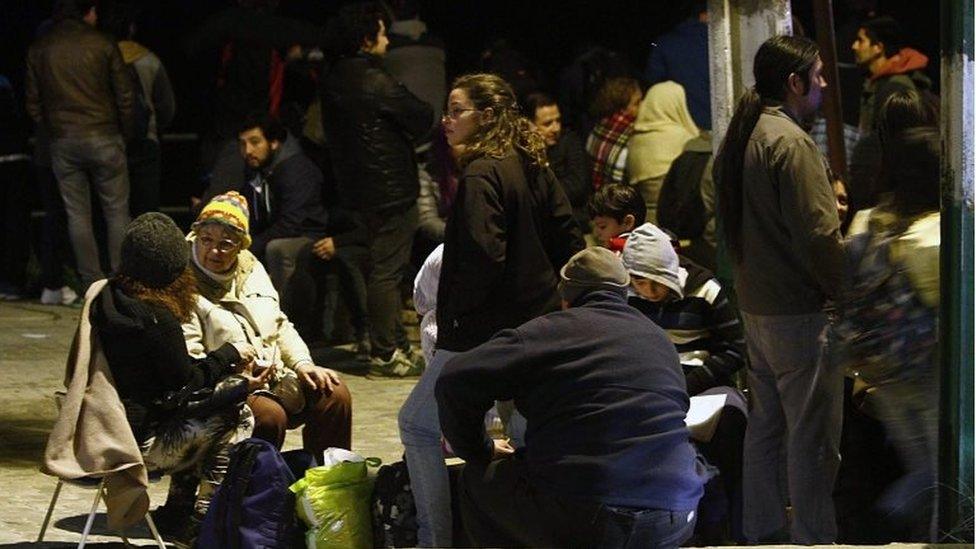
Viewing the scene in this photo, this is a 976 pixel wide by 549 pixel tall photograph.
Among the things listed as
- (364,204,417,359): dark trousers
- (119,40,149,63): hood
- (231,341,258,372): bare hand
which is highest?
(119,40,149,63): hood

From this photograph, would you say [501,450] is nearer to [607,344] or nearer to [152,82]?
[607,344]

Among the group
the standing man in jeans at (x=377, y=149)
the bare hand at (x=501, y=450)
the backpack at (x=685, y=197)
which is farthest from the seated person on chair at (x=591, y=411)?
the standing man in jeans at (x=377, y=149)

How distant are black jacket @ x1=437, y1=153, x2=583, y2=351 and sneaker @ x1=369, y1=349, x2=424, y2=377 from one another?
4.13 metres

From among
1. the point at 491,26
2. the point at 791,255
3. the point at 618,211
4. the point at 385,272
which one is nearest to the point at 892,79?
the point at 385,272

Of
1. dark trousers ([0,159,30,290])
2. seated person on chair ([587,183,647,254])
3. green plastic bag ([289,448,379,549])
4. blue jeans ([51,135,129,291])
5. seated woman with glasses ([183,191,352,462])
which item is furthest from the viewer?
dark trousers ([0,159,30,290])

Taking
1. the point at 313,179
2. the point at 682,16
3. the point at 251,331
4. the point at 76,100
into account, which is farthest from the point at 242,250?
the point at 682,16

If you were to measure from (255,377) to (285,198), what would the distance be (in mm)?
3887

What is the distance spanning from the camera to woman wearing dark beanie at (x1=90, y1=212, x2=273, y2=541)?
23.0ft

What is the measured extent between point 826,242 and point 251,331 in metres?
2.34

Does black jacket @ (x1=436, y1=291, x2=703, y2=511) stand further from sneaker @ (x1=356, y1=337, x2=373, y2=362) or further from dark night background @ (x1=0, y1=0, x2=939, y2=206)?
dark night background @ (x1=0, y1=0, x2=939, y2=206)

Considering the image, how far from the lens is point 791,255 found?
7.05 metres

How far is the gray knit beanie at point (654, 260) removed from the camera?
7.68m

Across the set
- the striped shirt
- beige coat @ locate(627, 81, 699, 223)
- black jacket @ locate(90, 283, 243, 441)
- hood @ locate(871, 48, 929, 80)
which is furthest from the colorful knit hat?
hood @ locate(871, 48, 929, 80)

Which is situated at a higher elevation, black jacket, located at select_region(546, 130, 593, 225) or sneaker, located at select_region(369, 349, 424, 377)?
black jacket, located at select_region(546, 130, 593, 225)
